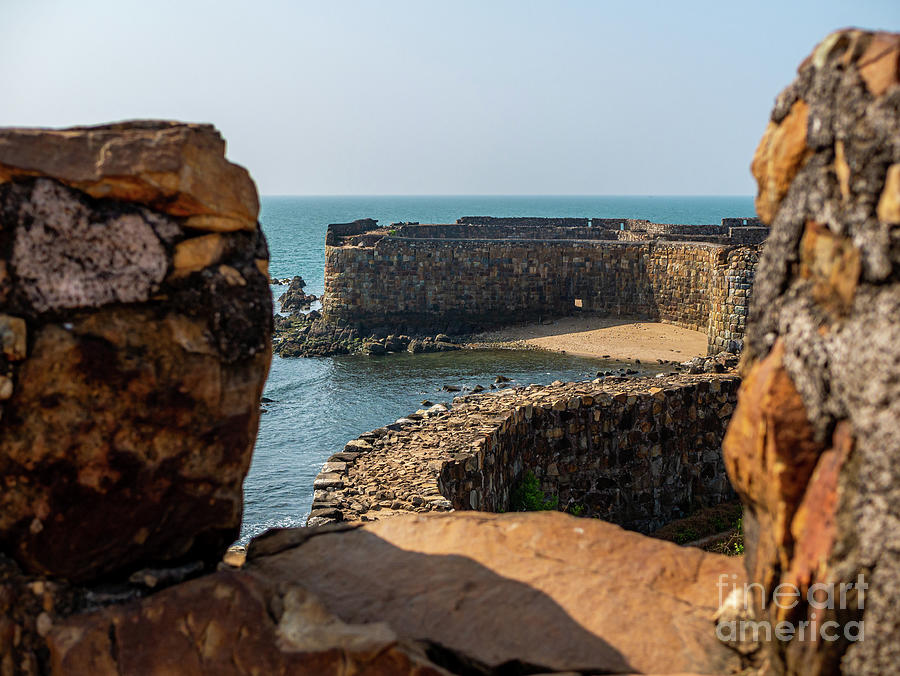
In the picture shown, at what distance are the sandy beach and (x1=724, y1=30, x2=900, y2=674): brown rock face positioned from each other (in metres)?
24.6

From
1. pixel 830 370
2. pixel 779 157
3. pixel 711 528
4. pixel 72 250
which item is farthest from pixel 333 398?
pixel 830 370

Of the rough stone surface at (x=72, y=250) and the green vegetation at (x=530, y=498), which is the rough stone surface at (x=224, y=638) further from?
the green vegetation at (x=530, y=498)

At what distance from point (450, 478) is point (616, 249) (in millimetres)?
25238

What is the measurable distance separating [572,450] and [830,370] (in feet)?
33.7

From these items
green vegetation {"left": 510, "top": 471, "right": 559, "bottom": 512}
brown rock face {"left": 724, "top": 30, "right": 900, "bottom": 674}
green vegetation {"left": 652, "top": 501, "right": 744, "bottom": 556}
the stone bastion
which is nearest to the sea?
the stone bastion

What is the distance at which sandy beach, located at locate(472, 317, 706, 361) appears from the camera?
1136 inches

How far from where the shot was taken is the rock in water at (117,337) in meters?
3.73

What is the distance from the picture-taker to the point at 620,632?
3840 millimetres

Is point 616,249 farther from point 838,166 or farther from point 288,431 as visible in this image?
point 838,166

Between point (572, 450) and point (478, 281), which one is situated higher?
point (478, 281)

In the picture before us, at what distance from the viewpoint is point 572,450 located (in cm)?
1312

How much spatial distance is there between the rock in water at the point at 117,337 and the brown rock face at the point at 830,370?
2.28 meters

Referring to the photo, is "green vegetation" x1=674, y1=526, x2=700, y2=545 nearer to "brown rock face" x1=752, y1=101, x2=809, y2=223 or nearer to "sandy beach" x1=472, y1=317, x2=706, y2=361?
"brown rock face" x1=752, y1=101, x2=809, y2=223

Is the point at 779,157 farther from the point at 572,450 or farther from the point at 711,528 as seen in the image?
the point at 711,528
